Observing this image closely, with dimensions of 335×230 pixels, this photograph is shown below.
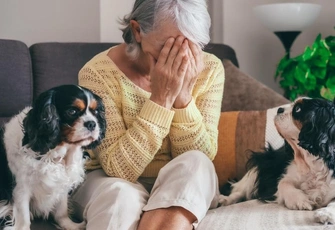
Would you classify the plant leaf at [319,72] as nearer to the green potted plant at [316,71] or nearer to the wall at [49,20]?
the green potted plant at [316,71]

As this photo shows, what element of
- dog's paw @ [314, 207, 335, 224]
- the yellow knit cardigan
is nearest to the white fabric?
dog's paw @ [314, 207, 335, 224]

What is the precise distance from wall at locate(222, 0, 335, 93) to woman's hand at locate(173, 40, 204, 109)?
1403 millimetres

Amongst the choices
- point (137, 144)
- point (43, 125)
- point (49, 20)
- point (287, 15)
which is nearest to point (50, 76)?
→ point (49, 20)

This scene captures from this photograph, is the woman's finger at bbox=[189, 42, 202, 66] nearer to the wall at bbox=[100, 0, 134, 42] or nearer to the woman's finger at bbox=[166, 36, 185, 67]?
the woman's finger at bbox=[166, 36, 185, 67]

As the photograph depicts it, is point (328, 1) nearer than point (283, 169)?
No

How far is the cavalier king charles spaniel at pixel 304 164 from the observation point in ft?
5.93

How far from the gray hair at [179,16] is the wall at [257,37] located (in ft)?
4.48

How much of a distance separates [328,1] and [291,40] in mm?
358

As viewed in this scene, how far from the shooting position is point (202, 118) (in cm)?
209

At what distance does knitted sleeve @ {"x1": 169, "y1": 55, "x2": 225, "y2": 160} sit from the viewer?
2.00 meters

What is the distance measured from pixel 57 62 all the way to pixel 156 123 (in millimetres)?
791

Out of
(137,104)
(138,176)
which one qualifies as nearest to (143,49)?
(137,104)

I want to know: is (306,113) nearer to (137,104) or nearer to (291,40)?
(137,104)

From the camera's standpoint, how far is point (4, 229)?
179 centimetres
